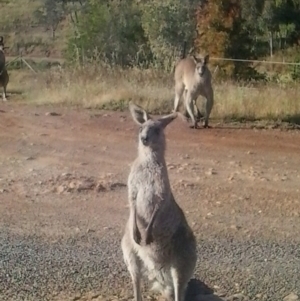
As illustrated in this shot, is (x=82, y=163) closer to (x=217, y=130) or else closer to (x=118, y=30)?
(x=217, y=130)

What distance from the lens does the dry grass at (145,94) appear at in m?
14.9

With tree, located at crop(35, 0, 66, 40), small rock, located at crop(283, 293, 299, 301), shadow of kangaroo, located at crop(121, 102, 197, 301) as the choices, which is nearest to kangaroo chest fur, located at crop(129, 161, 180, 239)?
shadow of kangaroo, located at crop(121, 102, 197, 301)

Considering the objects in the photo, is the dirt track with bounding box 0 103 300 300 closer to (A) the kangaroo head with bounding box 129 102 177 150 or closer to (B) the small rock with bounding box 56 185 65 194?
(B) the small rock with bounding box 56 185 65 194

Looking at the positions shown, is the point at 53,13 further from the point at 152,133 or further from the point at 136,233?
the point at 136,233

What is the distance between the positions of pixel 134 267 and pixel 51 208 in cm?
297

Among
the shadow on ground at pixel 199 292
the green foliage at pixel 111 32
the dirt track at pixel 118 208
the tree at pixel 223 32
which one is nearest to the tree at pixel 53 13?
the green foliage at pixel 111 32

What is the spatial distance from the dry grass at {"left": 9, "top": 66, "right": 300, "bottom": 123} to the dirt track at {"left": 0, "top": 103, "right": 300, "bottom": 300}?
4.76ft

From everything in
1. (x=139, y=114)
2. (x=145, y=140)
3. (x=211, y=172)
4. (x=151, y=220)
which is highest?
(x=139, y=114)

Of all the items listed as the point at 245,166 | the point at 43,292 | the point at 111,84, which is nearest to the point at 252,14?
the point at 111,84

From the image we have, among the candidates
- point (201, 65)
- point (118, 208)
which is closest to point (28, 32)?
point (201, 65)

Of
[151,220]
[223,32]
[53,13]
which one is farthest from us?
[53,13]

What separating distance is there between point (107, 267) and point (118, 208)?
1.78 metres

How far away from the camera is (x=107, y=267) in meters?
6.31

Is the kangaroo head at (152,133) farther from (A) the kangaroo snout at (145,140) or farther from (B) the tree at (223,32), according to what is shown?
(B) the tree at (223,32)
